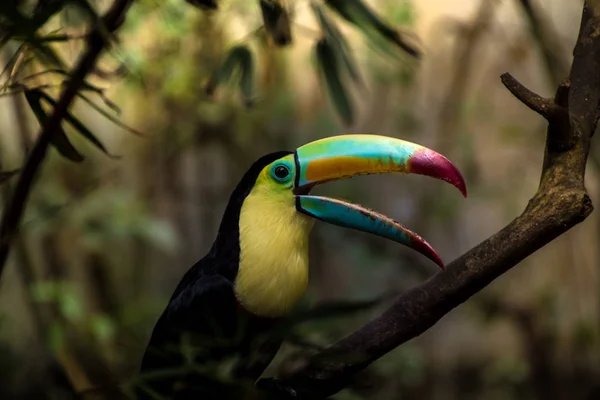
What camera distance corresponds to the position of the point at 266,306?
3.21 ft

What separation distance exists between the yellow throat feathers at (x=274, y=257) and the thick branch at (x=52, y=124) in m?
0.27

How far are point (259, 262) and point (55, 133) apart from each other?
1.00 feet

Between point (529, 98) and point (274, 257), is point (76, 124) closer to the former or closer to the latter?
point (274, 257)

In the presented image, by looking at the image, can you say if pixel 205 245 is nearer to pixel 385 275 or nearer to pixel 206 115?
pixel 206 115

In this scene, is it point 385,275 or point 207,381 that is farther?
point 385,275

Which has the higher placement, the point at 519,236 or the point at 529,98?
the point at 529,98

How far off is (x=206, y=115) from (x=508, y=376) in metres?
1.36

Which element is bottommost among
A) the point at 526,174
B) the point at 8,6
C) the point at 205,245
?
the point at 205,245

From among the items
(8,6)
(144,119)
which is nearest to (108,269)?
(144,119)

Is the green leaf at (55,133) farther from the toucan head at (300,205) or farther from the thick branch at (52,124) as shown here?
the toucan head at (300,205)

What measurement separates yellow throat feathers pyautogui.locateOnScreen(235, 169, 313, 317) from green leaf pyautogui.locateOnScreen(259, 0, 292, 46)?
0.66 ft

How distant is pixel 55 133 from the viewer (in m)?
0.94

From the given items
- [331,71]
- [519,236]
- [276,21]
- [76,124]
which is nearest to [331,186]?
[331,71]

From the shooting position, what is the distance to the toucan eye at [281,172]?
0.97 metres
